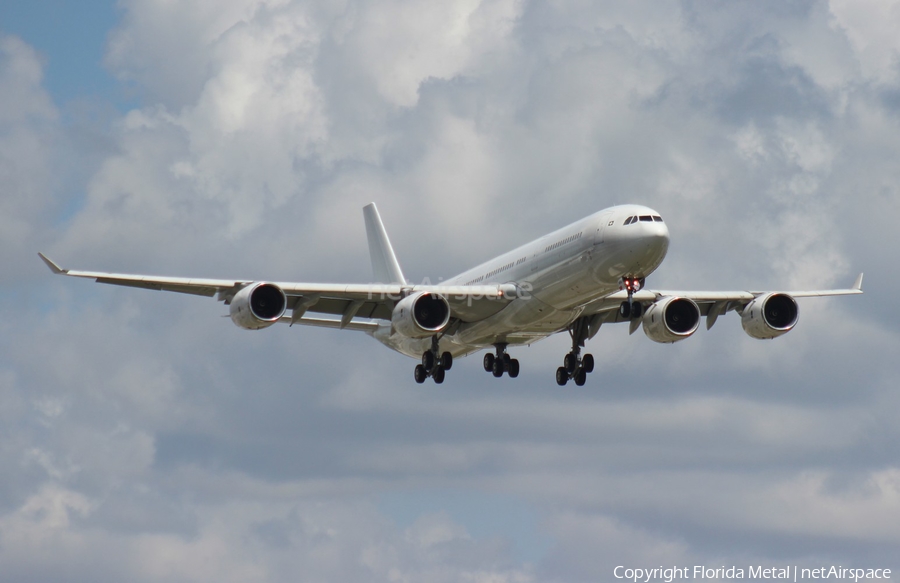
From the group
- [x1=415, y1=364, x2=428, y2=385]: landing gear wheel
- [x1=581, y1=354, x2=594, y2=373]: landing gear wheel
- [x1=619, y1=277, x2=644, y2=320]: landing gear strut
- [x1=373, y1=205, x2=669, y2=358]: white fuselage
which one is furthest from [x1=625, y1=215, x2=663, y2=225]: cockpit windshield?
[x1=415, y1=364, x2=428, y2=385]: landing gear wheel

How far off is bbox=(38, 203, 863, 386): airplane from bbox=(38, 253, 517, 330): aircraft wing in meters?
0.05

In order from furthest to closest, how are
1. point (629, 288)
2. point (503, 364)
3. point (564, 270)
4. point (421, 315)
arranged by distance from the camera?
point (503, 364) < point (421, 315) < point (564, 270) < point (629, 288)

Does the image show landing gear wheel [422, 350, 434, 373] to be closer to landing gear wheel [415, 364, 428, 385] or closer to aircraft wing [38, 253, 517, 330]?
landing gear wheel [415, 364, 428, 385]

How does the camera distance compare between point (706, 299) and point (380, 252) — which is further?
point (380, 252)

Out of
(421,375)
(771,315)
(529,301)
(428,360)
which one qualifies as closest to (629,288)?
(529,301)

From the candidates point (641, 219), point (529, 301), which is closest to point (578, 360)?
point (529, 301)

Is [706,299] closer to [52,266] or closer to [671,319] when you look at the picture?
Result: [671,319]

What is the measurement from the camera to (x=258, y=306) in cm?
5688

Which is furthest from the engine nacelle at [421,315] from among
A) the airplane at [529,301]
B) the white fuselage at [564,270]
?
the white fuselage at [564,270]

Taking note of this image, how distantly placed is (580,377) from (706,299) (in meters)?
6.67

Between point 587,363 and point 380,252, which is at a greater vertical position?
point 380,252

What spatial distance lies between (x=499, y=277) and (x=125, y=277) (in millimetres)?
15446

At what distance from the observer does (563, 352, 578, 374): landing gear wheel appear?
65188 mm

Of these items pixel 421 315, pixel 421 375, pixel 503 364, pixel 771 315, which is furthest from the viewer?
pixel 503 364
